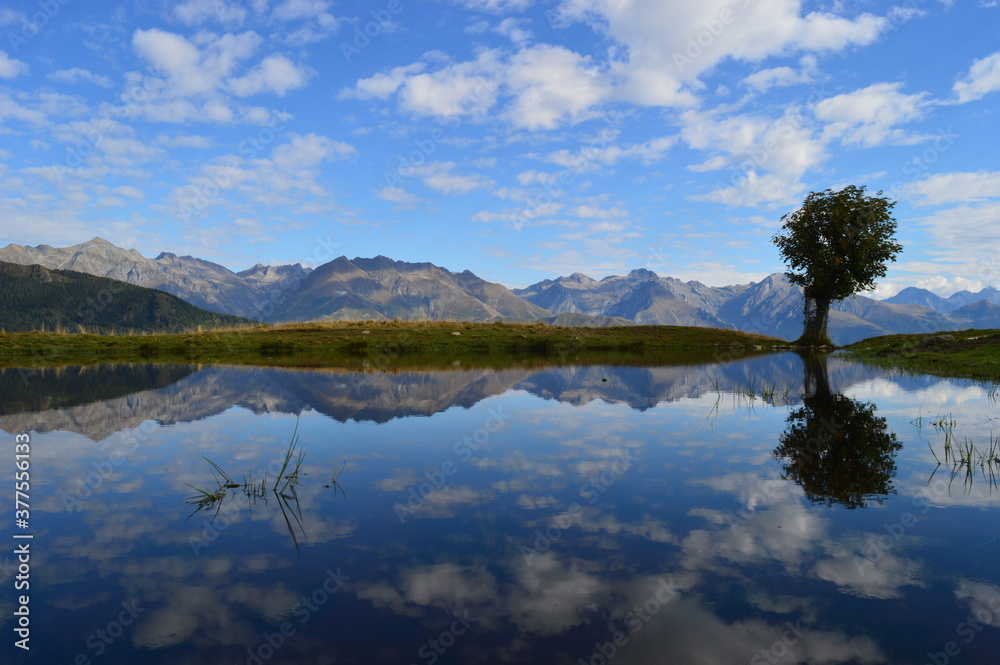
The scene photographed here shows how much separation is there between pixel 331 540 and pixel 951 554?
1030cm

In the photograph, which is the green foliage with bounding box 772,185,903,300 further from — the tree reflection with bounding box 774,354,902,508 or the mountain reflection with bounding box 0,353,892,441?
the tree reflection with bounding box 774,354,902,508

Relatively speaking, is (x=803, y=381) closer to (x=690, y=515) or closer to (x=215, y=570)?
(x=690, y=515)

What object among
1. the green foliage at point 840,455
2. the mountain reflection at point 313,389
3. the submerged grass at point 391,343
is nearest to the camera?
the green foliage at point 840,455

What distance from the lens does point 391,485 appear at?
41.3ft

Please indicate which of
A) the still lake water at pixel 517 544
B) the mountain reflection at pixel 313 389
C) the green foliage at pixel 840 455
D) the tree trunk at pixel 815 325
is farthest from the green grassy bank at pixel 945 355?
the still lake water at pixel 517 544

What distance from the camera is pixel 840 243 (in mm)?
68562

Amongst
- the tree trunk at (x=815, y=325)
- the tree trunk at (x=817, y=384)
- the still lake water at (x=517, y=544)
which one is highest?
the tree trunk at (x=815, y=325)

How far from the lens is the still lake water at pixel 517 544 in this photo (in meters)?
6.53

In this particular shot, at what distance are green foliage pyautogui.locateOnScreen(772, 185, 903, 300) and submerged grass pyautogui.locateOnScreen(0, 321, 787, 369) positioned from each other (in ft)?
38.8

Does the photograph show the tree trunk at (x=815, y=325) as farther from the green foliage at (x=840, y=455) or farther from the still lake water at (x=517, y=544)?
the still lake water at (x=517, y=544)

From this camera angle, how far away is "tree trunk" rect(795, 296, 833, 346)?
75.3 meters

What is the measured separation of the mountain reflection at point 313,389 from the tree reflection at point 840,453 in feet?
15.7

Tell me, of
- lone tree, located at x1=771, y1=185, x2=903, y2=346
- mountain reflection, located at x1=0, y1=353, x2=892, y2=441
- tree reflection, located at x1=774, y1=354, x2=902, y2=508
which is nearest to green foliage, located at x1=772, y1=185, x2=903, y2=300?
lone tree, located at x1=771, y1=185, x2=903, y2=346

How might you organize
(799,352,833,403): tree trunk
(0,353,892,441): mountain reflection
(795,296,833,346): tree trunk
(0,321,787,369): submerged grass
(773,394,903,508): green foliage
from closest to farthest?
(773,394,903,508): green foliage, (0,353,892,441): mountain reflection, (799,352,833,403): tree trunk, (0,321,787,369): submerged grass, (795,296,833,346): tree trunk
